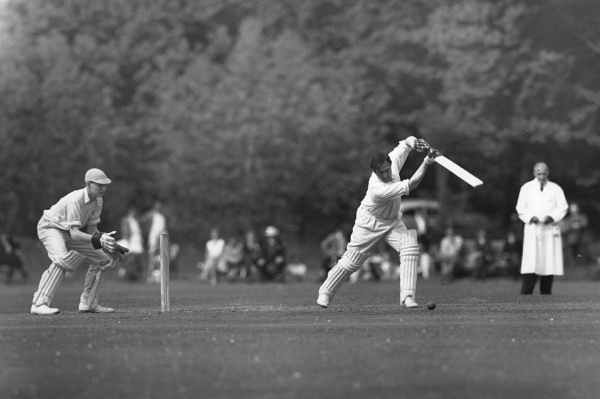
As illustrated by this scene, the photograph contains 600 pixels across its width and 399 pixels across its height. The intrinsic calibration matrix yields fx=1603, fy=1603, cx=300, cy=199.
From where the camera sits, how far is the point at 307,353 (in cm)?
1298

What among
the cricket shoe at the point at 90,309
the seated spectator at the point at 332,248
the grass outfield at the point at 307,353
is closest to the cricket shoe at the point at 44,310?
the grass outfield at the point at 307,353

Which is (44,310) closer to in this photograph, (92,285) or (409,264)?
(92,285)

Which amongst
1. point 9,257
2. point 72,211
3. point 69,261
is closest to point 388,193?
point 72,211

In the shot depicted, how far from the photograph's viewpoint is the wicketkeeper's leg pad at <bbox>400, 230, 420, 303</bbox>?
19047 mm

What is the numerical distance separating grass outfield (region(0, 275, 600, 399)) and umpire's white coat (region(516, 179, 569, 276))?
4.63m

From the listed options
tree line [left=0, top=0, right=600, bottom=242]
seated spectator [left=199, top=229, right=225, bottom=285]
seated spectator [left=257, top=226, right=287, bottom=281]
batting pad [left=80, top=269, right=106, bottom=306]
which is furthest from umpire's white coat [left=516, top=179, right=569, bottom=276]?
tree line [left=0, top=0, right=600, bottom=242]

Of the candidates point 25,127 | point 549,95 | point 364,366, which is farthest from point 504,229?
point 364,366

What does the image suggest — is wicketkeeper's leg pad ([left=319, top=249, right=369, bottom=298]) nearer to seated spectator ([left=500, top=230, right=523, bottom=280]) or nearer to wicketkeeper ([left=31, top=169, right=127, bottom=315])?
wicketkeeper ([left=31, top=169, right=127, bottom=315])

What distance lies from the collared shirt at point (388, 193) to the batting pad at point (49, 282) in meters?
3.75

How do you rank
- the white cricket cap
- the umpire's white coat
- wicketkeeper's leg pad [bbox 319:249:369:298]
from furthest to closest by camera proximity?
the umpire's white coat, wicketkeeper's leg pad [bbox 319:249:369:298], the white cricket cap

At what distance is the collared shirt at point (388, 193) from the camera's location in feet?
60.8

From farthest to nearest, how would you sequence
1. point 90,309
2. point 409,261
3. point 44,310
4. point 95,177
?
1. point 90,309
2. point 44,310
3. point 409,261
4. point 95,177

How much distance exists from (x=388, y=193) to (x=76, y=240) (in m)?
3.83

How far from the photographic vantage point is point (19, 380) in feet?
37.0
